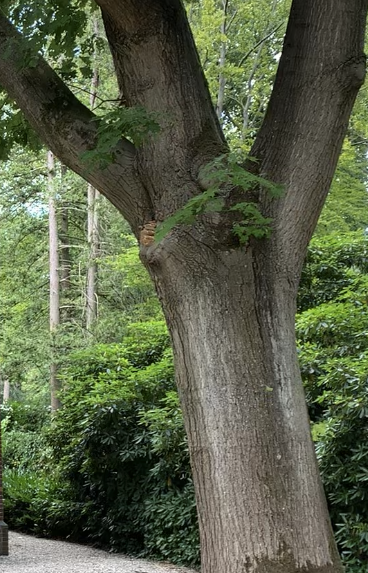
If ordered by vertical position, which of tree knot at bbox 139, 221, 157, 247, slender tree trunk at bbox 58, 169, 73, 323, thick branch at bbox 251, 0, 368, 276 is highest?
slender tree trunk at bbox 58, 169, 73, 323

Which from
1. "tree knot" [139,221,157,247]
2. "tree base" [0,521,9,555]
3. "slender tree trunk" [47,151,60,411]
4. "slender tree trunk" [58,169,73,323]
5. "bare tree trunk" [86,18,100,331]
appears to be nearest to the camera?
"tree knot" [139,221,157,247]

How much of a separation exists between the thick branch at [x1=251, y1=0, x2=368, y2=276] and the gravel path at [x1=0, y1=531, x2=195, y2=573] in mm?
4867

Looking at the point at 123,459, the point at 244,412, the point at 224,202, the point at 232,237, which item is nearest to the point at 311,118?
the point at 224,202

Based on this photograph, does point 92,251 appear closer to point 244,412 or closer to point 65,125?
point 65,125

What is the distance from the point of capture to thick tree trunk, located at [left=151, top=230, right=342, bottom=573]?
129 inches

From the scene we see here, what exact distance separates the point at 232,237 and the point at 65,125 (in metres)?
1.16

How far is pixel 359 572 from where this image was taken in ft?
18.9

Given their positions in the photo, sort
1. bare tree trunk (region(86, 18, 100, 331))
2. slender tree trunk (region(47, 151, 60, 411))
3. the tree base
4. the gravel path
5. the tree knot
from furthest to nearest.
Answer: bare tree trunk (region(86, 18, 100, 331)) < slender tree trunk (region(47, 151, 60, 411)) < the tree base < the gravel path < the tree knot

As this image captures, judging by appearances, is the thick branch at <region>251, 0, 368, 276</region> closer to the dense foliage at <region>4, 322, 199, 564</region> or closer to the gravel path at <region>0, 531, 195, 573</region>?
the dense foliage at <region>4, 322, 199, 564</region>

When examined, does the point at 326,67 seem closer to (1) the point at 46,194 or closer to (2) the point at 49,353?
(2) the point at 49,353

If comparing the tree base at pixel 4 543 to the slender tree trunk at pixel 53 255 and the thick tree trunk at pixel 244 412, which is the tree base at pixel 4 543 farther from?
the slender tree trunk at pixel 53 255

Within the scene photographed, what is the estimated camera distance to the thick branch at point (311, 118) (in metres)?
3.72

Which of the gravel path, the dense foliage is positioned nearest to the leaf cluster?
the dense foliage

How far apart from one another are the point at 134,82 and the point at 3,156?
1551mm
